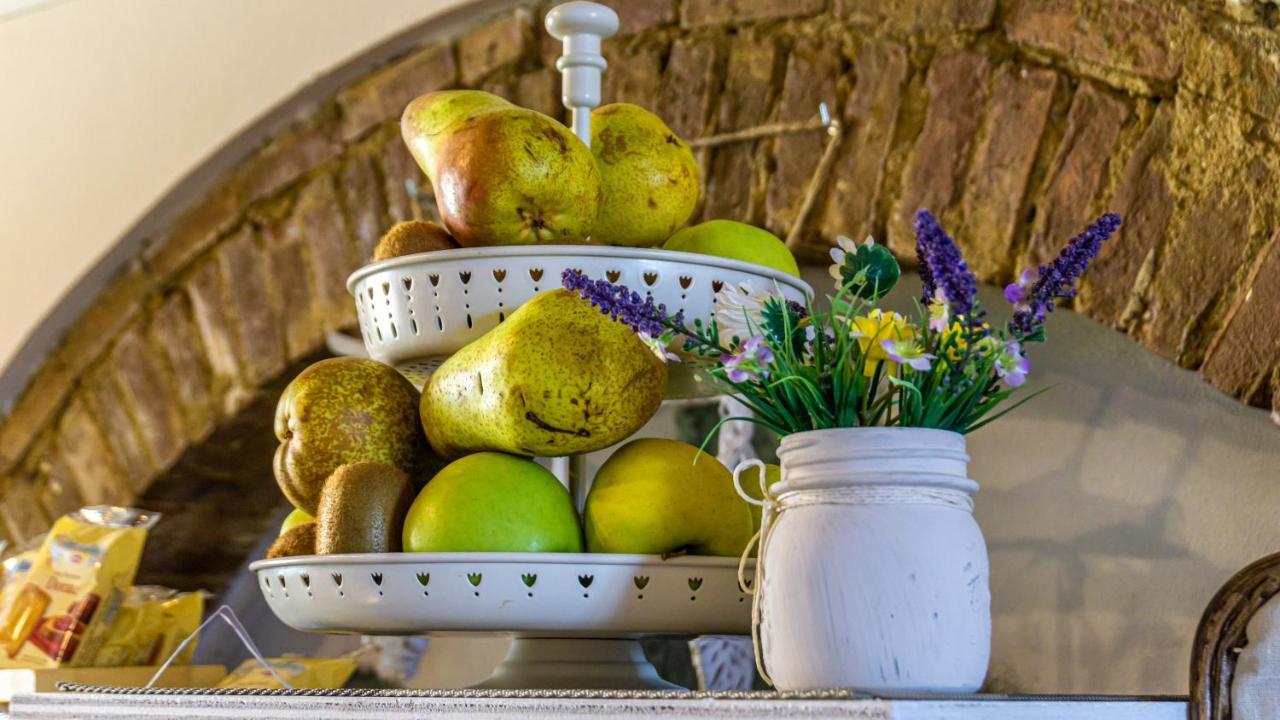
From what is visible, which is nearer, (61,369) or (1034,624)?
(1034,624)

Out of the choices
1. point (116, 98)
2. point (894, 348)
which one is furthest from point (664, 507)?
point (116, 98)

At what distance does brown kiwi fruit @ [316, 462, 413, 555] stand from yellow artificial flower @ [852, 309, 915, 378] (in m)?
0.30

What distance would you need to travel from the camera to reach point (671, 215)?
2.81ft

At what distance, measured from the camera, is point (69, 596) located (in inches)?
54.5

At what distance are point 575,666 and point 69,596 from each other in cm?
81

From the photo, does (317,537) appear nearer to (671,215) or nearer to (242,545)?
(671,215)

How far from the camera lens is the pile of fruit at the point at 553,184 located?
0.80 meters

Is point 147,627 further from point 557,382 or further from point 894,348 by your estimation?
point 894,348

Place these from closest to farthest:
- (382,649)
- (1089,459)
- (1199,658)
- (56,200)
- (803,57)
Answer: (1199,658) < (1089,459) < (803,57) < (382,649) < (56,200)

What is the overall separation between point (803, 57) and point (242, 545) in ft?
3.91

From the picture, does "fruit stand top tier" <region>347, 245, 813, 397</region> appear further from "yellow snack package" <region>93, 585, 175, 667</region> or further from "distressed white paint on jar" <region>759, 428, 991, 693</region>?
"yellow snack package" <region>93, 585, 175, 667</region>

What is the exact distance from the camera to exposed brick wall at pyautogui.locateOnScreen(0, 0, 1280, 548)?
108 centimetres

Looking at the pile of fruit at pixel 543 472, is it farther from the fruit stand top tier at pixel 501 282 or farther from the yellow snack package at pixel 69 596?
the yellow snack package at pixel 69 596

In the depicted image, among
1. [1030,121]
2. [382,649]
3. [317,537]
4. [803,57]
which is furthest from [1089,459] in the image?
[382,649]
